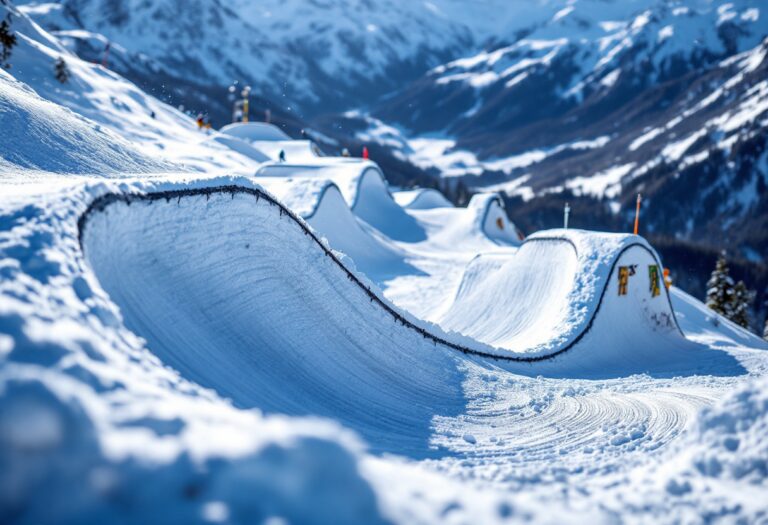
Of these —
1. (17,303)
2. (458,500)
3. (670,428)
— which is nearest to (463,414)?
(670,428)

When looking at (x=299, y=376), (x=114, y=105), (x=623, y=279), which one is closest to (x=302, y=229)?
(x=299, y=376)

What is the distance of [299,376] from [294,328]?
1.05m

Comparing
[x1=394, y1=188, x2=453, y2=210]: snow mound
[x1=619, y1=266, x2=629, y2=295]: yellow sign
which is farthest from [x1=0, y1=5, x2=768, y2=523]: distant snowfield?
[x1=394, y1=188, x2=453, y2=210]: snow mound

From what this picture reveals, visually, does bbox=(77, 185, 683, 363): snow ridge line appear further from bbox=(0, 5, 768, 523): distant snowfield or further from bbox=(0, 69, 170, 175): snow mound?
bbox=(0, 69, 170, 175): snow mound

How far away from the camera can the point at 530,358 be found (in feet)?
36.9

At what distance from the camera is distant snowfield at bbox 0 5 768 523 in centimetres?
269

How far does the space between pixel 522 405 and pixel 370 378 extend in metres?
2.01

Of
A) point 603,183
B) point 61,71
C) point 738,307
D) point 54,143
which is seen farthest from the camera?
point 603,183

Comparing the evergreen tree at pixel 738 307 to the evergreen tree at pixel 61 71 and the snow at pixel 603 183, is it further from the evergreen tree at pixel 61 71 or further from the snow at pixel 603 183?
the snow at pixel 603 183

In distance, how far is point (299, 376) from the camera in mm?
7047

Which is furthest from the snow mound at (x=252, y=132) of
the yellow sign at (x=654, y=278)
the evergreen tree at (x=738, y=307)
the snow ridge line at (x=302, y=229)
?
the snow ridge line at (x=302, y=229)

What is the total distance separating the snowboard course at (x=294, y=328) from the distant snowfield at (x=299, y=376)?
4cm

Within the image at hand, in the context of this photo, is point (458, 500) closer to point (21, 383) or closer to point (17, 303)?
point (21, 383)

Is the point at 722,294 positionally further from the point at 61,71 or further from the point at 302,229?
the point at 61,71
